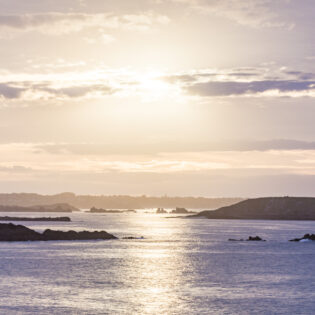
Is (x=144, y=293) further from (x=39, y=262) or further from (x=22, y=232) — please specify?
A: (x=22, y=232)

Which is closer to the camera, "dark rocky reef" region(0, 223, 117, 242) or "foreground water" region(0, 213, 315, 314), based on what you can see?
"foreground water" region(0, 213, 315, 314)

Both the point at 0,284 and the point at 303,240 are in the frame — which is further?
the point at 303,240

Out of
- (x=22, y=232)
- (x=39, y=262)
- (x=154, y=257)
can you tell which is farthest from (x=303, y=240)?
(x=39, y=262)

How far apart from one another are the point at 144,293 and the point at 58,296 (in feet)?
26.8

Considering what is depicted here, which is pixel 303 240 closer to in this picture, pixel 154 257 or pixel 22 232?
pixel 154 257

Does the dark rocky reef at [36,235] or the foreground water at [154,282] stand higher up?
the dark rocky reef at [36,235]

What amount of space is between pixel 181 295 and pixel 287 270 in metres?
27.5

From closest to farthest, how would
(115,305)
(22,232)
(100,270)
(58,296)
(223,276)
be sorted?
(115,305)
(58,296)
(223,276)
(100,270)
(22,232)

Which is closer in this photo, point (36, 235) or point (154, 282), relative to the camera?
point (154, 282)

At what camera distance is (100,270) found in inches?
3027

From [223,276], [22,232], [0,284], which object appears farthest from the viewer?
[22,232]

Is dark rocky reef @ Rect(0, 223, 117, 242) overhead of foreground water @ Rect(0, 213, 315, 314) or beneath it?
overhead

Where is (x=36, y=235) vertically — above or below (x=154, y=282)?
above

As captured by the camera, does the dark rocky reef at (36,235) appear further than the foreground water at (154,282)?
Yes
